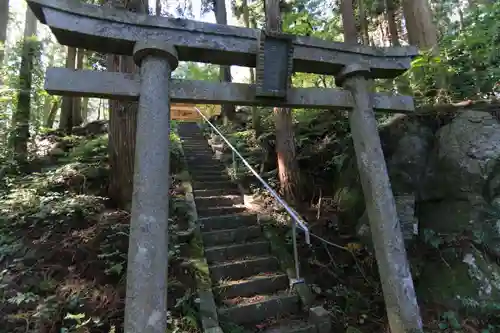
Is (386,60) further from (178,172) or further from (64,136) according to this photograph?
(64,136)

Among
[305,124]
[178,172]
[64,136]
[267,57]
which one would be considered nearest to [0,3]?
[64,136]

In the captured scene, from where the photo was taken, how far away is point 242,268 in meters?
4.16

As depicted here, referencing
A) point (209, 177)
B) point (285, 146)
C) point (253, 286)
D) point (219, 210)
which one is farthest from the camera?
point (209, 177)

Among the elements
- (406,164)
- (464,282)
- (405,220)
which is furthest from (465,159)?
(464,282)

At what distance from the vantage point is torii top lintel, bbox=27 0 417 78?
8.46ft

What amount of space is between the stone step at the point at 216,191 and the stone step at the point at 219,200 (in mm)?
224

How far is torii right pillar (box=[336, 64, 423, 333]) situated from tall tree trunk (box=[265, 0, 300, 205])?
213 cm

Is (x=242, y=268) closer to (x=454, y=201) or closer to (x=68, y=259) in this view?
(x=68, y=259)

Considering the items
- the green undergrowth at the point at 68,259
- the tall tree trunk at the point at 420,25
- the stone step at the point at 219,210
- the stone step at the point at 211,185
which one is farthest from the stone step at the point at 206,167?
the tall tree trunk at the point at 420,25

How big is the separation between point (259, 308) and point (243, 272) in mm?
635

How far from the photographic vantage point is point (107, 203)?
479 cm

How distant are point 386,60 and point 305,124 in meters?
2.95

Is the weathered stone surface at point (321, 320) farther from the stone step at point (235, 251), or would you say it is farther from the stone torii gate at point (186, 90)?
the stone step at point (235, 251)

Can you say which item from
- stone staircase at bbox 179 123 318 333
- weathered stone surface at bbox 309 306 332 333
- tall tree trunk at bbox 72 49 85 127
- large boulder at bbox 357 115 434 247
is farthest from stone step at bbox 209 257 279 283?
tall tree trunk at bbox 72 49 85 127
